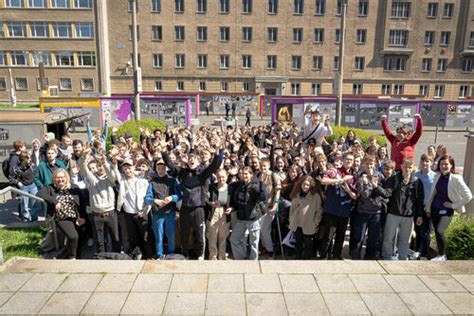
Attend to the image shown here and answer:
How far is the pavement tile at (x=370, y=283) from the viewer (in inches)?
178

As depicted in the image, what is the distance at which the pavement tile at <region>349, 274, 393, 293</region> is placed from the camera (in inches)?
178

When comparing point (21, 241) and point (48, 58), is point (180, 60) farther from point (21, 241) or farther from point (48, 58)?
point (21, 241)

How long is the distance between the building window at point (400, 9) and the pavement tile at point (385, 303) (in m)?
47.7

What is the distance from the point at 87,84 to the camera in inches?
1767

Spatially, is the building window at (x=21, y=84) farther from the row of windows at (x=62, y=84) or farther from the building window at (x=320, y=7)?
the building window at (x=320, y=7)

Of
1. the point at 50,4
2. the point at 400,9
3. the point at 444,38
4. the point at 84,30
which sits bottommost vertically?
the point at 84,30

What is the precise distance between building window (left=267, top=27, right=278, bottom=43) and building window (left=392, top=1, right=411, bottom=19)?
14852 millimetres

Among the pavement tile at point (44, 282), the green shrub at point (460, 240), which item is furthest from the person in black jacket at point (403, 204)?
the pavement tile at point (44, 282)

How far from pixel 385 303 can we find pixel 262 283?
1.50m

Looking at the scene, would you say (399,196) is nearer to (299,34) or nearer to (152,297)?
(152,297)

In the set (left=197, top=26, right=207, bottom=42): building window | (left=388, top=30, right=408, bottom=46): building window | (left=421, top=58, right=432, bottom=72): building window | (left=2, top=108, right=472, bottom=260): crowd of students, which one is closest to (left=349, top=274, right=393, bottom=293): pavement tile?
(left=2, top=108, right=472, bottom=260): crowd of students

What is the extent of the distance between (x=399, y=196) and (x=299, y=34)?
1673 inches

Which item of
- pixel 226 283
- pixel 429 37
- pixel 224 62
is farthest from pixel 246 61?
pixel 226 283

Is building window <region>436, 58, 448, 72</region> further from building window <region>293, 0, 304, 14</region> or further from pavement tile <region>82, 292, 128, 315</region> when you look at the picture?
pavement tile <region>82, 292, 128, 315</region>
